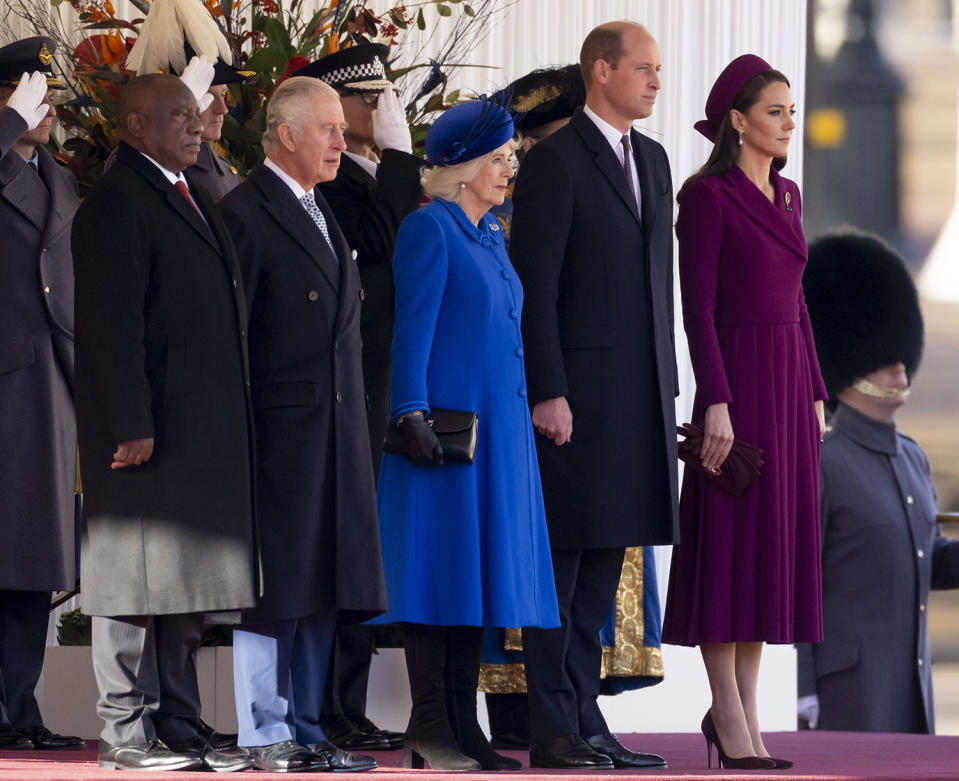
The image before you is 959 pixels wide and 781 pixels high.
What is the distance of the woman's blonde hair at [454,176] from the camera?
459 cm

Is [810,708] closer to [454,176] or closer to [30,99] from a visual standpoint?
[454,176]

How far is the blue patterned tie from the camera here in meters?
4.56

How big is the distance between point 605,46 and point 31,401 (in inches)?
67.8

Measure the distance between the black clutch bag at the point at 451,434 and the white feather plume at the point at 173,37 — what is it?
4.70 ft

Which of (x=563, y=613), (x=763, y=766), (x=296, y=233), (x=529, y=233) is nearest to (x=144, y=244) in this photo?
(x=296, y=233)

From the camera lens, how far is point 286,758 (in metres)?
4.24

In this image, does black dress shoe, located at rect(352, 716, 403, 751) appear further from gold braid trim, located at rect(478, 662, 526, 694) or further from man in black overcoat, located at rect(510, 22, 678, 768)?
man in black overcoat, located at rect(510, 22, 678, 768)

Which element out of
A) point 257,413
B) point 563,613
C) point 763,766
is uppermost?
point 257,413

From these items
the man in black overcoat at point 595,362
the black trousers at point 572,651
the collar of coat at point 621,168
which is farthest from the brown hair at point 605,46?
the black trousers at point 572,651

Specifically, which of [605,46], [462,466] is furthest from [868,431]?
[462,466]

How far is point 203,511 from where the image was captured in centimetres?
426

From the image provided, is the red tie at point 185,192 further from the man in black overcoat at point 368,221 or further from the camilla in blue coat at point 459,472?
the man in black overcoat at point 368,221

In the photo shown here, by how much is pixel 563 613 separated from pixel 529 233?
2.90 ft

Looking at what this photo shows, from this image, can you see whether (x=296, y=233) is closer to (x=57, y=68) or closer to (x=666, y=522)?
(x=666, y=522)
